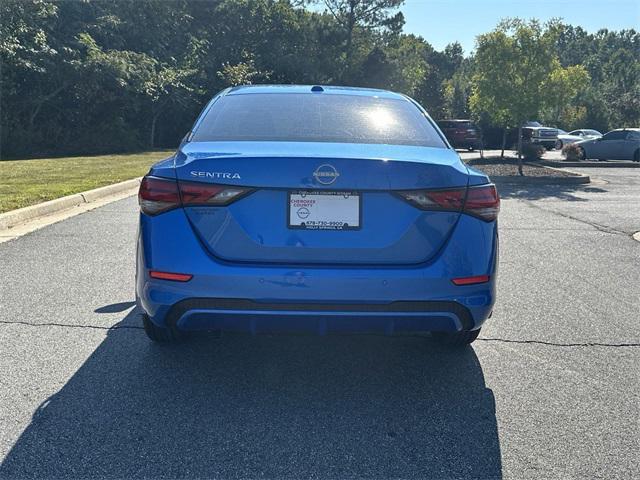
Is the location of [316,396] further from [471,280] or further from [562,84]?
[562,84]

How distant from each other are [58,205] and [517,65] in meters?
11.7

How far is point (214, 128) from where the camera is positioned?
3.58 metres

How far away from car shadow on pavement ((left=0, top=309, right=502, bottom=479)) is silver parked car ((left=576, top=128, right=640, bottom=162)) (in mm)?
22450

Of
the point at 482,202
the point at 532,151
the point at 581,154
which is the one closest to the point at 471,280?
the point at 482,202

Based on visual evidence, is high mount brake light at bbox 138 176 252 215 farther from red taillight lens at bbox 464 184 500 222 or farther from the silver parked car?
the silver parked car

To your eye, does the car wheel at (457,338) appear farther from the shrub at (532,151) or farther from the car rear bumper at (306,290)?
the shrub at (532,151)

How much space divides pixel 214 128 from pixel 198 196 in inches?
31.7

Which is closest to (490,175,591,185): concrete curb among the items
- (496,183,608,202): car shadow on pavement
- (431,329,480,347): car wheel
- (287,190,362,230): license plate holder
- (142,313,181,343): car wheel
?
(496,183,608,202): car shadow on pavement

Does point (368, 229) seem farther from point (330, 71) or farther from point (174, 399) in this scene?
point (330, 71)

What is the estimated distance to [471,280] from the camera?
303 centimetres

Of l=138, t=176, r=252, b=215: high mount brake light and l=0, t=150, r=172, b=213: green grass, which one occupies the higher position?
l=138, t=176, r=252, b=215: high mount brake light

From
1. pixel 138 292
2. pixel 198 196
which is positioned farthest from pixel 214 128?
pixel 138 292

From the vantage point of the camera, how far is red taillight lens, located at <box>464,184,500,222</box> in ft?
9.93

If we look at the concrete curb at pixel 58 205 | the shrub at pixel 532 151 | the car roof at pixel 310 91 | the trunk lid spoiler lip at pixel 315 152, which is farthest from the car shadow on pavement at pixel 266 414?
the shrub at pixel 532 151
